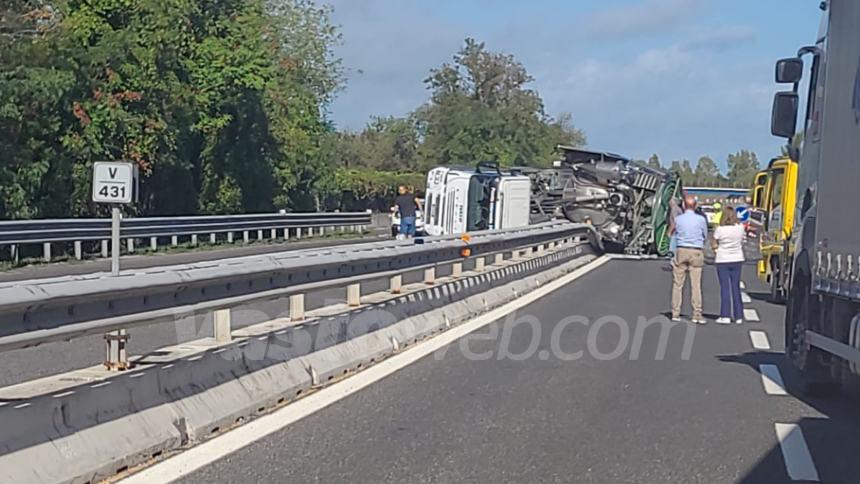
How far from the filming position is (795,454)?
792 cm

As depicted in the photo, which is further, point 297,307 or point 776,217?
point 776,217

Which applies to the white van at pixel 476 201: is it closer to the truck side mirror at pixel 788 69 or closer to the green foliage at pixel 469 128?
the truck side mirror at pixel 788 69

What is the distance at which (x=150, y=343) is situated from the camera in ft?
42.1

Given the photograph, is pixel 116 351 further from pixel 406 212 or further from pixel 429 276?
pixel 406 212

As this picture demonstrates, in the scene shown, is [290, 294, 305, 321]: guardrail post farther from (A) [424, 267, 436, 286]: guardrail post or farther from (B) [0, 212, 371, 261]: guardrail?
(B) [0, 212, 371, 261]: guardrail

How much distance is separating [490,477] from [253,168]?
44.3 metres

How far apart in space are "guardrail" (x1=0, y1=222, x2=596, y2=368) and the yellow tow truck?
8.74 meters

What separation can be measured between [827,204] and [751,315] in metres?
9.63

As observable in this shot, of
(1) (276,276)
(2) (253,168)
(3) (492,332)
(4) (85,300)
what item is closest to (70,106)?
(2) (253,168)

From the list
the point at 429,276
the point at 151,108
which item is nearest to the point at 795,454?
the point at 429,276

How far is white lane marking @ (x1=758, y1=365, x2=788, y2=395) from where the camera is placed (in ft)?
35.2

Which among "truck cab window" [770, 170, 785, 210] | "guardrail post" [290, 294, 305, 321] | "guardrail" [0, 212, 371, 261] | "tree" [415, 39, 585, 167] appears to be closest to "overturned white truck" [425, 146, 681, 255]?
"guardrail" [0, 212, 371, 261]

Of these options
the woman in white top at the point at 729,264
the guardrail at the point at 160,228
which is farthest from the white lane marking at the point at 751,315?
the guardrail at the point at 160,228

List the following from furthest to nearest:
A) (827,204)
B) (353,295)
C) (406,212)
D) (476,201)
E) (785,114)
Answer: (406,212), (476,201), (353,295), (785,114), (827,204)
